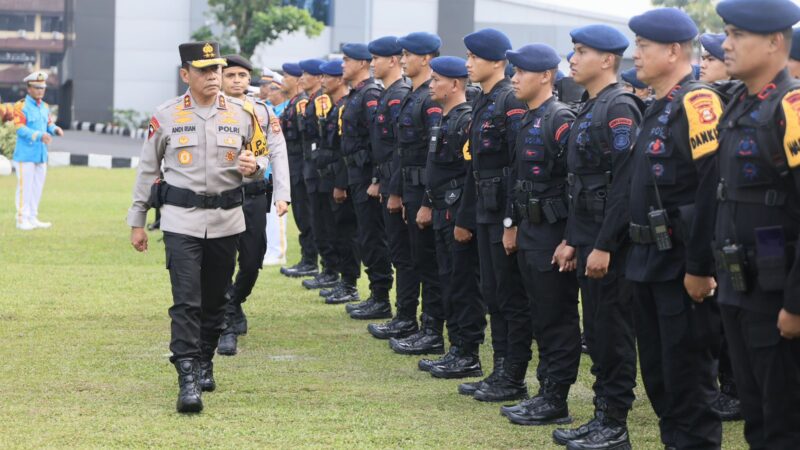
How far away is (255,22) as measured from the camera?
40.2 meters

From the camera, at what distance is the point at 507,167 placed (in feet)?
23.6

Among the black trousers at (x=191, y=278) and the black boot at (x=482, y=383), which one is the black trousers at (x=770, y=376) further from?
the black trousers at (x=191, y=278)

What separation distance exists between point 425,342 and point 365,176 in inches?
87.2

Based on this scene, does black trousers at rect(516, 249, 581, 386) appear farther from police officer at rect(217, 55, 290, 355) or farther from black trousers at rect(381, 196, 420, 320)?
black trousers at rect(381, 196, 420, 320)

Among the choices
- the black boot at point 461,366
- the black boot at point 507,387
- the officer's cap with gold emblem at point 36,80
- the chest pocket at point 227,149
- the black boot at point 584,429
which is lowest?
the black boot at point 461,366

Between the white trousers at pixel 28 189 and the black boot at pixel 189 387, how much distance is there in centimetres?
1042

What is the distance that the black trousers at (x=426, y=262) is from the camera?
29.3ft

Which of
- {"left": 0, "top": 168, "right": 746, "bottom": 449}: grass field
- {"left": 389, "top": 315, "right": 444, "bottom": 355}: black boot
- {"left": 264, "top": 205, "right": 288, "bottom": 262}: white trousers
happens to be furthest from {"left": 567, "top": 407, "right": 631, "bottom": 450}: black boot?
{"left": 264, "top": 205, "right": 288, "bottom": 262}: white trousers

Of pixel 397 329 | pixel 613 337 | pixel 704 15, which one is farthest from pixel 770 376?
pixel 704 15

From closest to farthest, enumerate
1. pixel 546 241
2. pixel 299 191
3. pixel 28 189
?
pixel 546 241, pixel 299 191, pixel 28 189

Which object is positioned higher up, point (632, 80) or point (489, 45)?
point (489, 45)

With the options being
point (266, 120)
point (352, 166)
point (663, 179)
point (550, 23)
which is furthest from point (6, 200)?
point (550, 23)

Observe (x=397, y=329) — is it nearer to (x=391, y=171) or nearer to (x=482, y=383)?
(x=391, y=171)

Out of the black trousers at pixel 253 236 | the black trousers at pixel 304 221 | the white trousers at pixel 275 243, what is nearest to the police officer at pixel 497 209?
the black trousers at pixel 253 236
